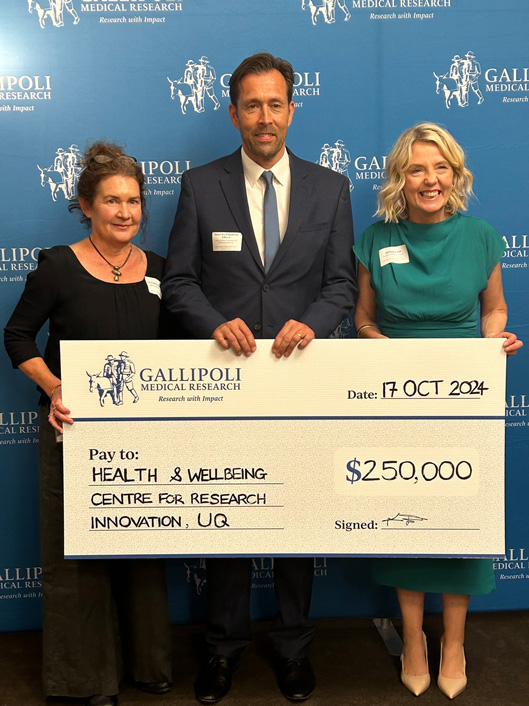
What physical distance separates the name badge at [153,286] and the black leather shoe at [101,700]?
130 cm

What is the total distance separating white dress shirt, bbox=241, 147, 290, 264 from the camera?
6.86 feet

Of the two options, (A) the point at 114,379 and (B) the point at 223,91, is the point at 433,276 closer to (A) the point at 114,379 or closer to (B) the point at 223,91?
(A) the point at 114,379

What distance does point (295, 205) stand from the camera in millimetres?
2047

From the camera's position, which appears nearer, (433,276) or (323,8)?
(433,276)

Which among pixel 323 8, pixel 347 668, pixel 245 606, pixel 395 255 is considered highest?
pixel 323 8

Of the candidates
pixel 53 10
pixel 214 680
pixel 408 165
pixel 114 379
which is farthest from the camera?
pixel 53 10

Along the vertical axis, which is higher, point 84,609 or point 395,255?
point 395,255

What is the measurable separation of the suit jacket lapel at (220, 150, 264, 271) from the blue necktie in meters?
0.04

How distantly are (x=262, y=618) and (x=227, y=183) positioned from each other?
5.90 ft

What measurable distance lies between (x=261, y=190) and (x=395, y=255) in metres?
0.49

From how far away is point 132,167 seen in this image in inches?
76.7

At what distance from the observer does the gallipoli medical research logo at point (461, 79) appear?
2.52m

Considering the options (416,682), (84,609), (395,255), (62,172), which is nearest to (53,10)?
(62,172)

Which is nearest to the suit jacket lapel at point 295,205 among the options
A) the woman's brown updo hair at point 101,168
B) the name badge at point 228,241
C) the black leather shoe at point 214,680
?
the name badge at point 228,241
